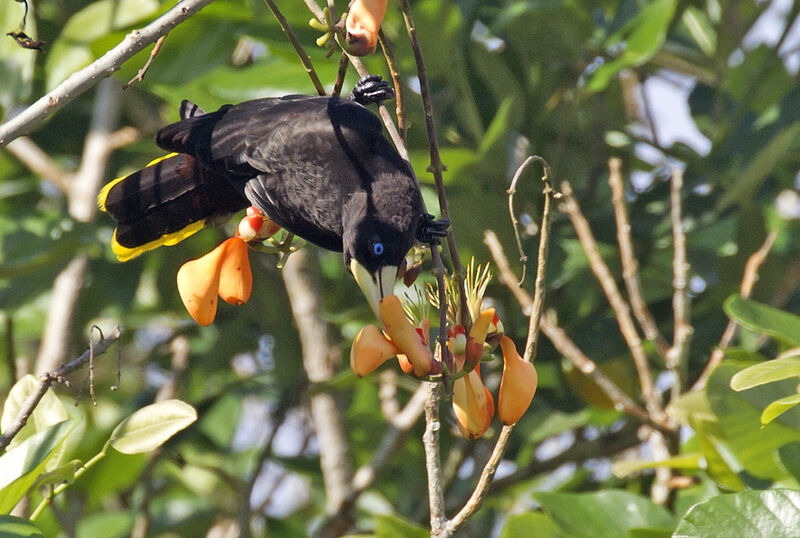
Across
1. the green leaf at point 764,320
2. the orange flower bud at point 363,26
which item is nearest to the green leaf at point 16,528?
the orange flower bud at point 363,26

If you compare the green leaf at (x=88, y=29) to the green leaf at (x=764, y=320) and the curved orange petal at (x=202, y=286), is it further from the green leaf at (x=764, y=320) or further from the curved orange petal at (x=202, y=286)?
the green leaf at (x=764, y=320)

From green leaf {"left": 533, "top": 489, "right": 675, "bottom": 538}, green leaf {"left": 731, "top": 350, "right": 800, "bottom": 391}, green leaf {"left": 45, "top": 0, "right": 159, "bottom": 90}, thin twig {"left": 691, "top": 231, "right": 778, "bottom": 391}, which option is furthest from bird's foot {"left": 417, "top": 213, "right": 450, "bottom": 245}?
green leaf {"left": 45, "top": 0, "right": 159, "bottom": 90}

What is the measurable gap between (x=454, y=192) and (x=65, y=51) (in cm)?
114

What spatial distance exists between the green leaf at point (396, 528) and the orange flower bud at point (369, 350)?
24.7 inches

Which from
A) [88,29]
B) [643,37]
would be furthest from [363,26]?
[88,29]

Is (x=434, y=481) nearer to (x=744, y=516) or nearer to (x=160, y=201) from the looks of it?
(x=744, y=516)

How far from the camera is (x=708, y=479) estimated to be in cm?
235

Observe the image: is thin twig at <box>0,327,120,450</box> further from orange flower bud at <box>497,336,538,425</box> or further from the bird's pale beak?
orange flower bud at <box>497,336,538,425</box>

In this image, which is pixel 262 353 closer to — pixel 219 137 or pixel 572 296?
pixel 572 296

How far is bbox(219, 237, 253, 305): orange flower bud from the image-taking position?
1.76 meters

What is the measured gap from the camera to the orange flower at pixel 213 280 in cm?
173

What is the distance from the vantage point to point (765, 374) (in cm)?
164

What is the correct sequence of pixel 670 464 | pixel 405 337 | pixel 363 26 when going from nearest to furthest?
pixel 405 337 < pixel 363 26 < pixel 670 464

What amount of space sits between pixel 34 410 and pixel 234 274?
42 cm
